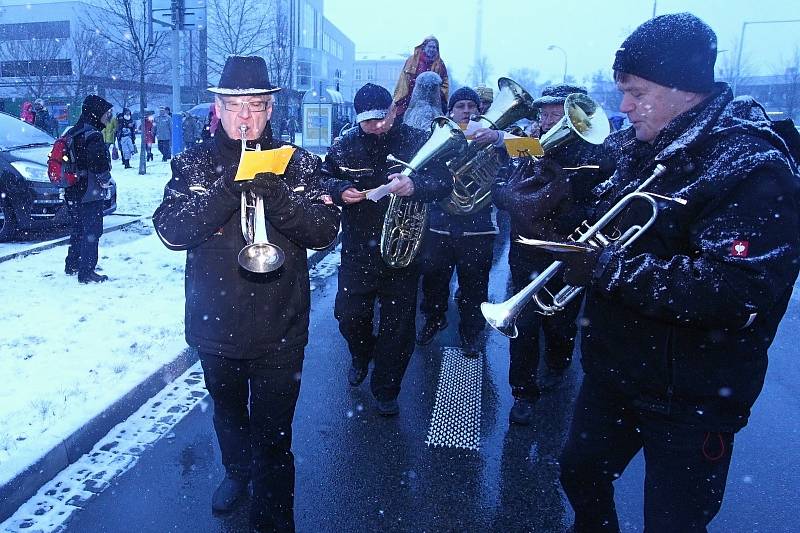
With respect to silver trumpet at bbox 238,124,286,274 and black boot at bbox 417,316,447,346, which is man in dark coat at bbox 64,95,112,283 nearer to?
black boot at bbox 417,316,447,346

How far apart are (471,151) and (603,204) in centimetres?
211

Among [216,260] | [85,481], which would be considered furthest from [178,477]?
[216,260]

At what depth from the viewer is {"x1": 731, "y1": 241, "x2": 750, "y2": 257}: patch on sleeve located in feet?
5.39

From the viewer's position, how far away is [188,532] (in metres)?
2.66

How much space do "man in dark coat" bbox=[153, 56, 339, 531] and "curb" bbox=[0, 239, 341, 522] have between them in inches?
11.9

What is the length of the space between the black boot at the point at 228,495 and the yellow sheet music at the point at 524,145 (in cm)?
213

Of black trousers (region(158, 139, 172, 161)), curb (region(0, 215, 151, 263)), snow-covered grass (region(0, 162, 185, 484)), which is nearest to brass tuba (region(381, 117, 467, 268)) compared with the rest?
snow-covered grass (region(0, 162, 185, 484))

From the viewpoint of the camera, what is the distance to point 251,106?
250 centimetres

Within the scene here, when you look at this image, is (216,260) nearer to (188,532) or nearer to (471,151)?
(188,532)

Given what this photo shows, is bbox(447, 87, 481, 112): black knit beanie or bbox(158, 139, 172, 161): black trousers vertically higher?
bbox(447, 87, 481, 112): black knit beanie

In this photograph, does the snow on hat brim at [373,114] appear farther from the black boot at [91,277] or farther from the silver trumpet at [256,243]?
the black boot at [91,277]

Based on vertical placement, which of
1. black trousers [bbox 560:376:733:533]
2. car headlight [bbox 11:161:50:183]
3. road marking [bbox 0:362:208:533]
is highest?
car headlight [bbox 11:161:50:183]

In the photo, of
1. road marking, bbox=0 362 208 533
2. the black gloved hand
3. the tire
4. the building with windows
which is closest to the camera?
the black gloved hand

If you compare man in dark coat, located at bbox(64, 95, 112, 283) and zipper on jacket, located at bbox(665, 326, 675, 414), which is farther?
man in dark coat, located at bbox(64, 95, 112, 283)
